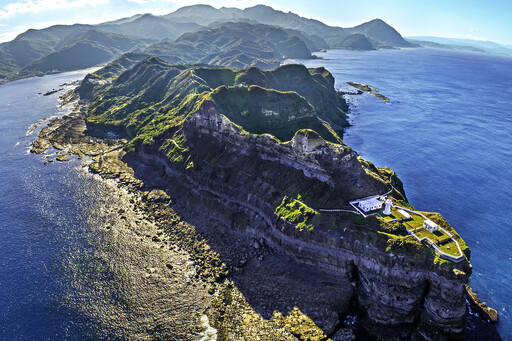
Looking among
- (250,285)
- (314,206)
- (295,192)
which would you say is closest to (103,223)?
(250,285)

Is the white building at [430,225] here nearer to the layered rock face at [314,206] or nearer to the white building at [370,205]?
the layered rock face at [314,206]

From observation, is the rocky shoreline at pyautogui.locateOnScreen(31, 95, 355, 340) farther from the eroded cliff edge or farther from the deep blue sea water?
the deep blue sea water

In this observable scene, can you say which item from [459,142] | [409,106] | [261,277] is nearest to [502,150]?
[459,142]

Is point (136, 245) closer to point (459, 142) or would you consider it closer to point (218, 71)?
point (218, 71)

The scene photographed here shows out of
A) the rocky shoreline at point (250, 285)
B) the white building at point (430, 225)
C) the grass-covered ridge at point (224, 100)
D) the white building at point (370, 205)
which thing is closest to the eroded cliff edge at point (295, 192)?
the grass-covered ridge at point (224, 100)

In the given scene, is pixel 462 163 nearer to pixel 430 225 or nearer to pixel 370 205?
pixel 430 225
